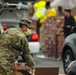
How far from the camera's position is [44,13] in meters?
20.3

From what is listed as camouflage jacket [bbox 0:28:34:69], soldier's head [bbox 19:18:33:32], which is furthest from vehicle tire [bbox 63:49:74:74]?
camouflage jacket [bbox 0:28:34:69]

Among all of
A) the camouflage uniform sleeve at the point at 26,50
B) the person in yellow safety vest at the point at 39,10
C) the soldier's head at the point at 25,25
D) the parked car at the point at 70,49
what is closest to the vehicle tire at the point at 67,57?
the parked car at the point at 70,49

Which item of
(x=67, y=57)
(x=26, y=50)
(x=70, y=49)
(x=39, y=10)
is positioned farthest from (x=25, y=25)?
(x=39, y=10)

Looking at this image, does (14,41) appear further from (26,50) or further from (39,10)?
(39,10)

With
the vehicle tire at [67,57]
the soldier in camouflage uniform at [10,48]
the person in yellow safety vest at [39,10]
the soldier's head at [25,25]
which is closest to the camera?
the soldier in camouflage uniform at [10,48]

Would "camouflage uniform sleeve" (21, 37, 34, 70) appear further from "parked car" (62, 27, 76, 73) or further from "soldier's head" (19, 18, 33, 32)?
"parked car" (62, 27, 76, 73)

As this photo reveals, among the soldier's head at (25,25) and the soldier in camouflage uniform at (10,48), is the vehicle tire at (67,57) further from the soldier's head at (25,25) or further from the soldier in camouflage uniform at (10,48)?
the soldier in camouflage uniform at (10,48)

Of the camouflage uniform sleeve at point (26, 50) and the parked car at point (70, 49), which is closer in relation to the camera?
the camouflage uniform sleeve at point (26, 50)

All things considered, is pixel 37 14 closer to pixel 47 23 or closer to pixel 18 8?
pixel 47 23

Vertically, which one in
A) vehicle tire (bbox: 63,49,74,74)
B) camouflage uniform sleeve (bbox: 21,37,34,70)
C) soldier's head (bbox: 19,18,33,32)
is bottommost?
vehicle tire (bbox: 63,49,74,74)

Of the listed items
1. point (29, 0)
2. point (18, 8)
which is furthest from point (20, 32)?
point (29, 0)

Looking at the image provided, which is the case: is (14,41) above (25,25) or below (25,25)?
below

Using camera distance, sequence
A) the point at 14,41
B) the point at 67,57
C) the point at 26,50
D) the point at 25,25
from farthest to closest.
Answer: the point at 67,57 → the point at 25,25 → the point at 26,50 → the point at 14,41

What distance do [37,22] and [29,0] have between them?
285 centimetres
